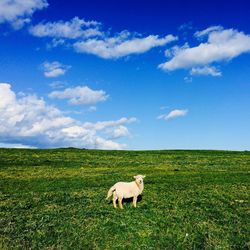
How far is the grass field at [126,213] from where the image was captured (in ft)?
66.1

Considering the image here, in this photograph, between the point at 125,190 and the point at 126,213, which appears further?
the point at 125,190

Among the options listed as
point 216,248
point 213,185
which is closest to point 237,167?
point 213,185

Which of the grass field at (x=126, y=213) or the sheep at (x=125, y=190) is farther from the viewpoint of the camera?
the sheep at (x=125, y=190)

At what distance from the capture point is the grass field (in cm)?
2014

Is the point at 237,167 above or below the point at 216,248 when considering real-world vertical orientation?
above

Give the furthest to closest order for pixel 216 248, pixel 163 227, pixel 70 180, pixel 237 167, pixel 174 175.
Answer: pixel 237 167 → pixel 174 175 → pixel 70 180 → pixel 163 227 → pixel 216 248

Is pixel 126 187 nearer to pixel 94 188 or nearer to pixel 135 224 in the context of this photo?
pixel 135 224

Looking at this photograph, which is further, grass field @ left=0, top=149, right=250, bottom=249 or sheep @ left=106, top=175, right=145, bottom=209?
sheep @ left=106, top=175, right=145, bottom=209

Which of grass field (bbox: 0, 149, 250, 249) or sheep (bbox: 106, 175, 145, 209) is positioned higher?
sheep (bbox: 106, 175, 145, 209)

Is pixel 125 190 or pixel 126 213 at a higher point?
pixel 125 190

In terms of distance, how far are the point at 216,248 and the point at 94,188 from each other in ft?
49.4

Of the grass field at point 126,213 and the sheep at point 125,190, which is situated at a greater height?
the sheep at point 125,190

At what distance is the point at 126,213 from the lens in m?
23.9

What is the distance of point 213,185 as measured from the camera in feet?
113
